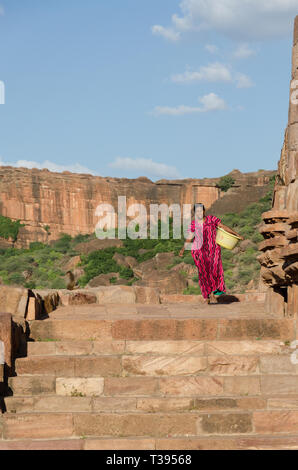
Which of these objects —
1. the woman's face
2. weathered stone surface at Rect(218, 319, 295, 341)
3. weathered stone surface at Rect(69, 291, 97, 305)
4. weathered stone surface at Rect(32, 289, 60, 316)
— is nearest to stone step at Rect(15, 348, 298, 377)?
weathered stone surface at Rect(218, 319, 295, 341)

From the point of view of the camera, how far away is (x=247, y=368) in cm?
688

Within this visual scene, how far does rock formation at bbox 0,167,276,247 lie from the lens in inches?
2170

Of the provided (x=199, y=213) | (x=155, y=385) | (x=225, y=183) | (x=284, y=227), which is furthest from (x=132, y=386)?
(x=225, y=183)

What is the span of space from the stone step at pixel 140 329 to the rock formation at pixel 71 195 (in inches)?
1885

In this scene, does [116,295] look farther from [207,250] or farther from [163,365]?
[163,365]

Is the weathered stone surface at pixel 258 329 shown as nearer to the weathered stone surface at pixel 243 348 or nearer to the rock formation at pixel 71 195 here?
the weathered stone surface at pixel 243 348

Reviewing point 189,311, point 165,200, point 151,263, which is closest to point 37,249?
point 165,200

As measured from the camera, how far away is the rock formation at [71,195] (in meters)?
55.1

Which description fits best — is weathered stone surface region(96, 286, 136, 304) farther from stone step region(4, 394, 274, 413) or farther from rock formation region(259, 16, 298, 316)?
stone step region(4, 394, 274, 413)

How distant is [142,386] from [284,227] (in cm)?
260

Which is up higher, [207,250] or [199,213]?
[199,213]

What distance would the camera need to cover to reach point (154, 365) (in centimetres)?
686

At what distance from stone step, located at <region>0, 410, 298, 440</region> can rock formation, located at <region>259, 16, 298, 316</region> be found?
5.46 feet
